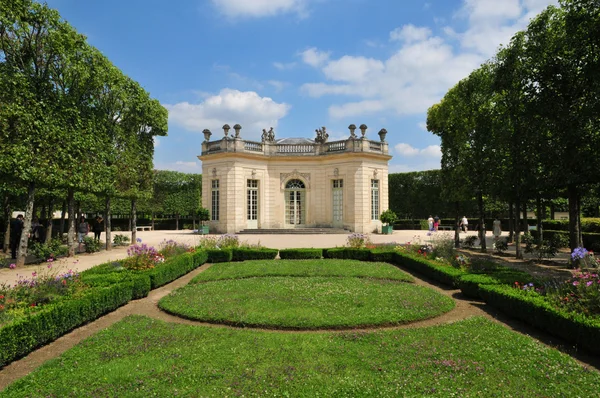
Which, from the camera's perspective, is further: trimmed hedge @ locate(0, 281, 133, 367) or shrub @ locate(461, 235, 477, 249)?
shrub @ locate(461, 235, 477, 249)

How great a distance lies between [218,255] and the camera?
14.1 meters

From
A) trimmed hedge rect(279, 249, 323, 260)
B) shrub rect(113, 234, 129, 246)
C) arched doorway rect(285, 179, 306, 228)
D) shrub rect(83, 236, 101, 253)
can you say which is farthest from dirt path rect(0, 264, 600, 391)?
arched doorway rect(285, 179, 306, 228)

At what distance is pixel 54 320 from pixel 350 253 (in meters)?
10.5

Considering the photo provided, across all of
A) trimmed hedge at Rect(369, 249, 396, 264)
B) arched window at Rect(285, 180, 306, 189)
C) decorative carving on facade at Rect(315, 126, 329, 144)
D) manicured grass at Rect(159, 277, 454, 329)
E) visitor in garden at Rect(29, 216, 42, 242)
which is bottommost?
manicured grass at Rect(159, 277, 454, 329)

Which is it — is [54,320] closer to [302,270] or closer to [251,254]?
[302,270]

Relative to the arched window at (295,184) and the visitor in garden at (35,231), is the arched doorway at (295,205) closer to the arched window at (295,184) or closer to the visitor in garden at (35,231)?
the arched window at (295,184)

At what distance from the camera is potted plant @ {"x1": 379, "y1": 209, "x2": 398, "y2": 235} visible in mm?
25395

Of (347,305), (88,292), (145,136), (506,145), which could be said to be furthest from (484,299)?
(145,136)

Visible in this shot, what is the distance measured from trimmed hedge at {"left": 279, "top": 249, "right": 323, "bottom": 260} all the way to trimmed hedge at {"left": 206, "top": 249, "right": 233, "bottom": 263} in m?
2.09

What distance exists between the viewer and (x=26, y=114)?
11.6m

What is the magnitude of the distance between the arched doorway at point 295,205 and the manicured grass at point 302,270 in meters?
14.2

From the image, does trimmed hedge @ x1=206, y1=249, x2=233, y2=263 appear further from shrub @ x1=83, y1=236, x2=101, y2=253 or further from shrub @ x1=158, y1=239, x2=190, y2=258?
shrub @ x1=83, y1=236, x2=101, y2=253

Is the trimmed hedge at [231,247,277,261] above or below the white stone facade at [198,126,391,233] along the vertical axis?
below

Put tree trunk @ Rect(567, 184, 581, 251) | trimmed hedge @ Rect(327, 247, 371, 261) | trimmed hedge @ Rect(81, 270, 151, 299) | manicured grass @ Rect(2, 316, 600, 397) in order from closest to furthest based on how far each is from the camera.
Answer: manicured grass @ Rect(2, 316, 600, 397)
trimmed hedge @ Rect(81, 270, 151, 299)
tree trunk @ Rect(567, 184, 581, 251)
trimmed hedge @ Rect(327, 247, 371, 261)
